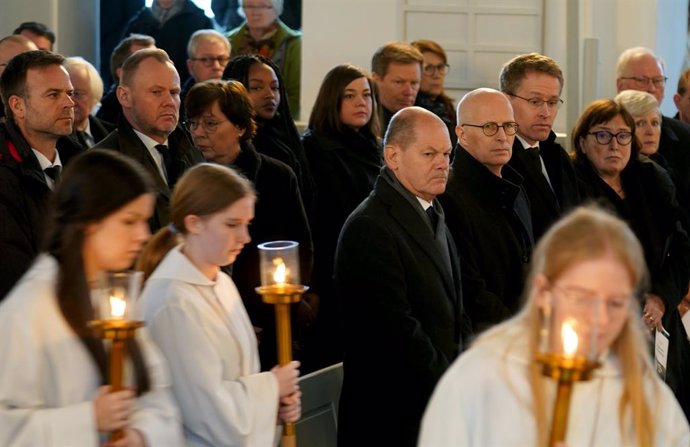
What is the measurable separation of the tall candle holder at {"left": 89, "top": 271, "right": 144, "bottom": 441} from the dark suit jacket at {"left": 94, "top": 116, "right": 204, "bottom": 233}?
7.27 ft

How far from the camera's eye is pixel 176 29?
10.0 meters

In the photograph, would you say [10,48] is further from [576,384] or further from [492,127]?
[576,384]

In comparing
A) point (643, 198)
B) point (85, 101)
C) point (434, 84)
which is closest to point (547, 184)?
point (643, 198)

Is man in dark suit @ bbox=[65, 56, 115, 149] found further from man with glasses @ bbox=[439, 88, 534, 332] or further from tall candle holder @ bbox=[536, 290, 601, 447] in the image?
tall candle holder @ bbox=[536, 290, 601, 447]

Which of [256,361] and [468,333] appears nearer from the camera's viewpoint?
[256,361]

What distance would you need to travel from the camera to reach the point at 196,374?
13.3 feet

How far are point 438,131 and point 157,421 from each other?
206 centimetres

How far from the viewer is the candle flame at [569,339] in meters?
2.70

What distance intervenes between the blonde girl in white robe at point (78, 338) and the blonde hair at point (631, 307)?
1.03 metres

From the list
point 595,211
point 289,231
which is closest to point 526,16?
point 289,231

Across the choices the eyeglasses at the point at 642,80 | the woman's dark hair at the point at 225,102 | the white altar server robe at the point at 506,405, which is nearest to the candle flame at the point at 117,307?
the white altar server robe at the point at 506,405

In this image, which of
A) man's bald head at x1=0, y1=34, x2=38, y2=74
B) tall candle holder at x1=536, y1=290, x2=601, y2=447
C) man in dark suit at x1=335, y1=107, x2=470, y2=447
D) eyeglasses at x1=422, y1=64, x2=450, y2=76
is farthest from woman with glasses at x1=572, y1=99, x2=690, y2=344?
tall candle holder at x1=536, y1=290, x2=601, y2=447

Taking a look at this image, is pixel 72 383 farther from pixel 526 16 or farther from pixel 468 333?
pixel 526 16

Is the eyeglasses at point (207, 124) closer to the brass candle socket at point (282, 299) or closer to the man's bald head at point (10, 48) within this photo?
the man's bald head at point (10, 48)
